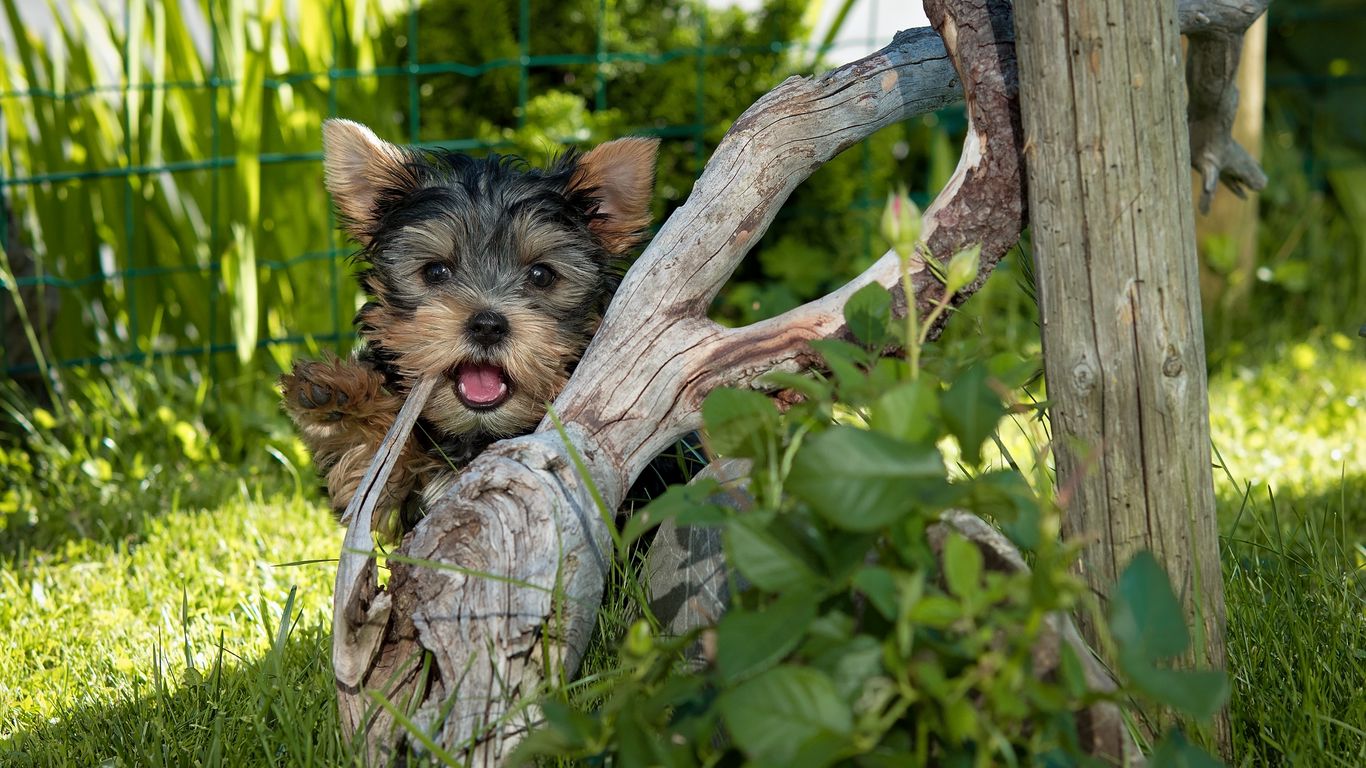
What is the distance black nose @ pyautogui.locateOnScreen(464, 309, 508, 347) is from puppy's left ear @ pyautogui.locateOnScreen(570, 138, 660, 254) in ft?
1.68

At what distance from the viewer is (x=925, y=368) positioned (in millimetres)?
2031

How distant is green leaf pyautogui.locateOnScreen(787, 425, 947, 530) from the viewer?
157cm

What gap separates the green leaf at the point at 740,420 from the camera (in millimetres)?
1830

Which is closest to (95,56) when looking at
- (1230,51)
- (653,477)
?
(653,477)

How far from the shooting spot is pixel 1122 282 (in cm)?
222

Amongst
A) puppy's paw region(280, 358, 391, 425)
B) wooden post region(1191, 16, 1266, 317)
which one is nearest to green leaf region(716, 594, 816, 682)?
puppy's paw region(280, 358, 391, 425)

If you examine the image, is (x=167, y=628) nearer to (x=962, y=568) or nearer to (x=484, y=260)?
(x=484, y=260)

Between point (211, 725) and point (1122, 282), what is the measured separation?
2.01m

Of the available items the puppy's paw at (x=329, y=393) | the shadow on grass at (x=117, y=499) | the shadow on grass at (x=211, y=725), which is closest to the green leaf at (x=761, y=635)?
the shadow on grass at (x=211, y=725)

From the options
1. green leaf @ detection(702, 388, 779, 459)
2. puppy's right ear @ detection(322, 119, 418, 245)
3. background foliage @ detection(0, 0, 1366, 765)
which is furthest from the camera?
background foliage @ detection(0, 0, 1366, 765)

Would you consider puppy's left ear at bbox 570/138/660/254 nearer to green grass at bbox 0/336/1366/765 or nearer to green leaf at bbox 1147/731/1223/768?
green grass at bbox 0/336/1366/765

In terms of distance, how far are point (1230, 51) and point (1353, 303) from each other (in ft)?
12.3

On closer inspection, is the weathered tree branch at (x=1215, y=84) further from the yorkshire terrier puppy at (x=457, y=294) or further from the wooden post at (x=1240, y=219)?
the wooden post at (x=1240, y=219)

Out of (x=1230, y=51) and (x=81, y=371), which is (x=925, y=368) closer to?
(x=1230, y=51)
